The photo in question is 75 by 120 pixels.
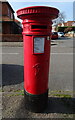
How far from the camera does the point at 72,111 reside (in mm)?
2375

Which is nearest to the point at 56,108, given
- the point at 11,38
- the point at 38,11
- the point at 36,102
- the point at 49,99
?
the point at 49,99

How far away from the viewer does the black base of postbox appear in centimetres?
223

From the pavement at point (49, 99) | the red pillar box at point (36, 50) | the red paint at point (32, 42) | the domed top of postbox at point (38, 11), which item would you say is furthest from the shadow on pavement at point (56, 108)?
the domed top of postbox at point (38, 11)

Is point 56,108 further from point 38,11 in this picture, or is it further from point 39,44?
point 38,11

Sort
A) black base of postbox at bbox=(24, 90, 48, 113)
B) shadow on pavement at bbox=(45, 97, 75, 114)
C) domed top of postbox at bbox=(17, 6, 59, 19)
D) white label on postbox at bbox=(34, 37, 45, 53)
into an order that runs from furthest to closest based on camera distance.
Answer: shadow on pavement at bbox=(45, 97, 75, 114)
black base of postbox at bbox=(24, 90, 48, 113)
white label on postbox at bbox=(34, 37, 45, 53)
domed top of postbox at bbox=(17, 6, 59, 19)

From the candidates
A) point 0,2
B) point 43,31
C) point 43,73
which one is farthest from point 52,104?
point 0,2

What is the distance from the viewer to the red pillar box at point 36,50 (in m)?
1.88

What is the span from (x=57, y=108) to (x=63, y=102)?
25cm

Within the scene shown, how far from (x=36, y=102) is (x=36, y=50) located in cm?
99

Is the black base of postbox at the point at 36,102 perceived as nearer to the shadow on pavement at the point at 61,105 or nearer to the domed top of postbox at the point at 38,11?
the shadow on pavement at the point at 61,105

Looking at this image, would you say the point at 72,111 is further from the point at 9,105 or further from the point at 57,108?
the point at 9,105

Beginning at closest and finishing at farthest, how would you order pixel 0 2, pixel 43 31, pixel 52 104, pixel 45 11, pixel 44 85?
pixel 45 11 < pixel 43 31 < pixel 44 85 < pixel 52 104 < pixel 0 2

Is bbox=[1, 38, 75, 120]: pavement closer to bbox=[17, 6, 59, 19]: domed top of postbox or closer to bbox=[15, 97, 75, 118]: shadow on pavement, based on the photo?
bbox=[15, 97, 75, 118]: shadow on pavement

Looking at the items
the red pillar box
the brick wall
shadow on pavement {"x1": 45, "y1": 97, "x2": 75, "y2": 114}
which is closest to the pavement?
shadow on pavement {"x1": 45, "y1": 97, "x2": 75, "y2": 114}
